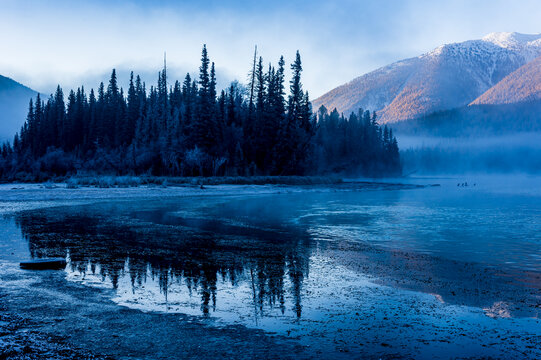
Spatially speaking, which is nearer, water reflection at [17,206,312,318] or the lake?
the lake

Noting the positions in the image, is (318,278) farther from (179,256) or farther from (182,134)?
(182,134)

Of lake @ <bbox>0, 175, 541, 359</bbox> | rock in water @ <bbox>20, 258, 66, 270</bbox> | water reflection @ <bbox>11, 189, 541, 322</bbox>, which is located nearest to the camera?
lake @ <bbox>0, 175, 541, 359</bbox>

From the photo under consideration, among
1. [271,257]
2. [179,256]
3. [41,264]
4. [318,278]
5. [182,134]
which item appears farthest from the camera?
[182,134]

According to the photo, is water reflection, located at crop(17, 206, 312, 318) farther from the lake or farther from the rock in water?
the rock in water

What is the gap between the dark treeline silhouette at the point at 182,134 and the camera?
65.6m

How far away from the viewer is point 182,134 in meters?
68.0

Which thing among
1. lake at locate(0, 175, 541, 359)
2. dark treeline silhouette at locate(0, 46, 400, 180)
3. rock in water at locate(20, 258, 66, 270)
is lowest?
lake at locate(0, 175, 541, 359)

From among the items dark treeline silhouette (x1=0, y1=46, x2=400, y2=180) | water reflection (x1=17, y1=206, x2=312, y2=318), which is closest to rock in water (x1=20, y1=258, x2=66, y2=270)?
water reflection (x1=17, y1=206, x2=312, y2=318)

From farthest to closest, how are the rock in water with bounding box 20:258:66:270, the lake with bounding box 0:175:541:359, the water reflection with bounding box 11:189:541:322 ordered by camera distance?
the rock in water with bounding box 20:258:66:270
the water reflection with bounding box 11:189:541:322
the lake with bounding box 0:175:541:359

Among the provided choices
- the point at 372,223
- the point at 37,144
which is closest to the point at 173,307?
the point at 372,223

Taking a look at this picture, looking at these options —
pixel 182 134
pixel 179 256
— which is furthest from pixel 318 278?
pixel 182 134

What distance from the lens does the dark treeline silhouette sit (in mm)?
65625

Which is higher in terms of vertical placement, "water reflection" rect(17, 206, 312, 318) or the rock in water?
the rock in water

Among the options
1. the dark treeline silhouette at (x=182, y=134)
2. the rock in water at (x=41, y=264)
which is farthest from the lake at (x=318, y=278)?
the dark treeline silhouette at (x=182, y=134)
